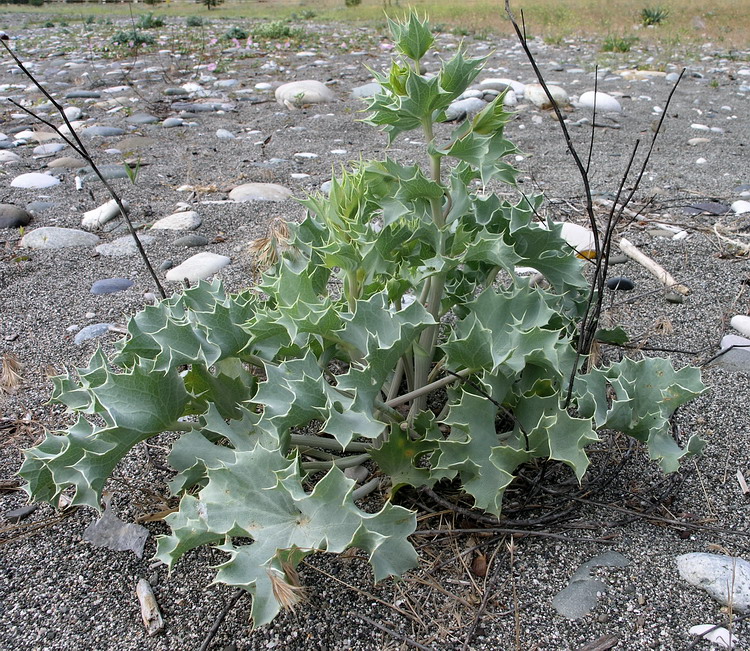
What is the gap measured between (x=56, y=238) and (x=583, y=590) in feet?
9.97

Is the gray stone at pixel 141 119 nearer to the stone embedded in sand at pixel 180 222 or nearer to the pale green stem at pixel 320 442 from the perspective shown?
the stone embedded in sand at pixel 180 222

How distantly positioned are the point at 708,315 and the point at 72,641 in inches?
92.2

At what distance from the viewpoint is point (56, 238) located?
11.3 feet

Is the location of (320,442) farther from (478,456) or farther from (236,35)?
(236,35)

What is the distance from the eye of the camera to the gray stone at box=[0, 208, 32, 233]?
11.9 feet

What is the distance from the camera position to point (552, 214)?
11.2 ft

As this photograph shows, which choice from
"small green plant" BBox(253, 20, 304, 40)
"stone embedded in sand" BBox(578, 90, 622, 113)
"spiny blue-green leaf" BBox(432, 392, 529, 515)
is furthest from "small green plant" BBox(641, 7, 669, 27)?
"spiny blue-green leaf" BBox(432, 392, 529, 515)

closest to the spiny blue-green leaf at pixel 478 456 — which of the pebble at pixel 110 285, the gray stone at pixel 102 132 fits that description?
the pebble at pixel 110 285

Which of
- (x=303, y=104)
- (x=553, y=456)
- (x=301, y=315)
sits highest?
(x=301, y=315)

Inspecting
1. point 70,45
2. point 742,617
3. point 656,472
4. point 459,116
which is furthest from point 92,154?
point 70,45

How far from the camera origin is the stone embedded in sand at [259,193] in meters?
4.00

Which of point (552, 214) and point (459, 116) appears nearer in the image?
point (552, 214)

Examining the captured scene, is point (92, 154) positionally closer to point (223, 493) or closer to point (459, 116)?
point (459, 116)

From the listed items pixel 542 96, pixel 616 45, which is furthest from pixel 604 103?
pixel 616 45
